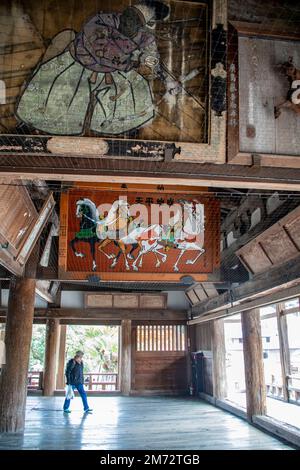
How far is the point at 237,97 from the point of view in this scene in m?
2.47

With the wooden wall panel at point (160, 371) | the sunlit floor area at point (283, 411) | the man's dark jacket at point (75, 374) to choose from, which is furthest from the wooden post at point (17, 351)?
the wooden wall panel at point (160, 371)

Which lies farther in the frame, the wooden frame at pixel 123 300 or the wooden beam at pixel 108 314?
the wooden frame at pixel 123 300

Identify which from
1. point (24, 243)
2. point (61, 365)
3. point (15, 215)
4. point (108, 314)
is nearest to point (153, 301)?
point (108, 314)

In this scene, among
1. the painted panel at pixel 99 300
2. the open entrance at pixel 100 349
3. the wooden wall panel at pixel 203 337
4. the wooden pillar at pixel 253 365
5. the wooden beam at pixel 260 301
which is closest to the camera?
the wooden beam at pixel 260 301

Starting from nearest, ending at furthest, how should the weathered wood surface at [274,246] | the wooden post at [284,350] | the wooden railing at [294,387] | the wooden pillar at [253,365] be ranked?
the weathered wood surface at [274,246] < the wooden pillar at [253,365] < the wooden railing at [294,387] < the wooden post at [284,350]

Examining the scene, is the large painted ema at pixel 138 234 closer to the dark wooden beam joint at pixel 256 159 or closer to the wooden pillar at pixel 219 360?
the dark wooden beam joint at pixel 256 159

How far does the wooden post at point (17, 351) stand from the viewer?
19.5ft

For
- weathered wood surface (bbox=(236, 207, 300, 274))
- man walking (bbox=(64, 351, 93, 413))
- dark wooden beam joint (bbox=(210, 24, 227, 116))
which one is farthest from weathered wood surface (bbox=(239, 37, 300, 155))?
man walking (bbox=(64, 351, 93, 413))

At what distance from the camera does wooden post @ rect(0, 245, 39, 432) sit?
5.93m

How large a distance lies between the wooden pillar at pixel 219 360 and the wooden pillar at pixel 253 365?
210 cm

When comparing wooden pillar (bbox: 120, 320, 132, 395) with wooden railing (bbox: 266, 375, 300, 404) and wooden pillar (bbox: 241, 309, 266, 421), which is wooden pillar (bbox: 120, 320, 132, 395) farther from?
wooden pillar (bbox: 241, 309, 266, 421)

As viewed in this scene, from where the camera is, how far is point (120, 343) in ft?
35.9
